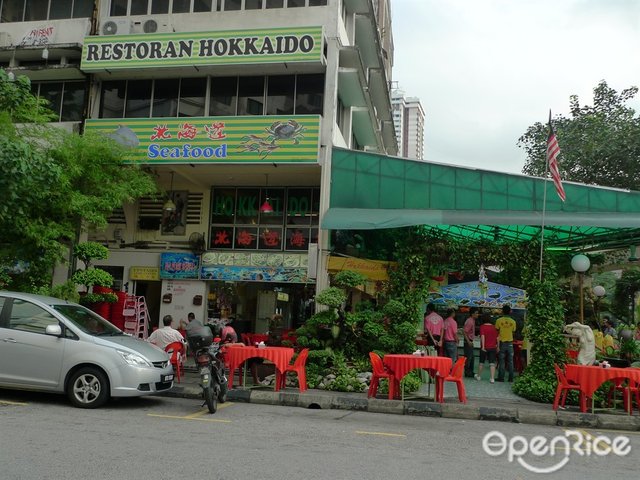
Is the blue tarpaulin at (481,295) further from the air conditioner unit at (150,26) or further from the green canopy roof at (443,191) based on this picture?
the air conditioner unit at (150,26)

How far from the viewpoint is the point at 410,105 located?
313 ft

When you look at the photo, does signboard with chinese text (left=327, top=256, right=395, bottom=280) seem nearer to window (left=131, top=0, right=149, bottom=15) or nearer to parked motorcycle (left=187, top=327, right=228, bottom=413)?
parked motorcycle (left=187, top=327, right=228, bottom=413)

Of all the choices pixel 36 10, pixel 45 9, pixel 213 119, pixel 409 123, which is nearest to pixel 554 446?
pixel 213 119

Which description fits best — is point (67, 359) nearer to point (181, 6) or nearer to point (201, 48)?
point (201, 48)

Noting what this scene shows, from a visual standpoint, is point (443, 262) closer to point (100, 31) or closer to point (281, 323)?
point (281, 323)

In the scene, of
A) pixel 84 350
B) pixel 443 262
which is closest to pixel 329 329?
pixel 443 262

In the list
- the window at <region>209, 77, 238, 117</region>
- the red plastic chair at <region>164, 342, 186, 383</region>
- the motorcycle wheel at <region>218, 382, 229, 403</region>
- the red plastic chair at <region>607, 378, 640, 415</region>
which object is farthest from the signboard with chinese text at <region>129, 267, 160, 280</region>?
the red plastic chair at <region>607, 378, 640, 415</region>

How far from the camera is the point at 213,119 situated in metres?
16.3

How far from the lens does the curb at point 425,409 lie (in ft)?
31.1

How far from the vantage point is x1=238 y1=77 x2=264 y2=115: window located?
17422 millimetres

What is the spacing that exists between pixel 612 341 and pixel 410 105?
84.5m

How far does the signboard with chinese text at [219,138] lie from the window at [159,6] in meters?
4.23

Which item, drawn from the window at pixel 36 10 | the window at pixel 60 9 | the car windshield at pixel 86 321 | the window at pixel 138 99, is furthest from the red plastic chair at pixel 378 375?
the window at pixel 36 10

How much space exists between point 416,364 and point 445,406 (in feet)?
2.94
